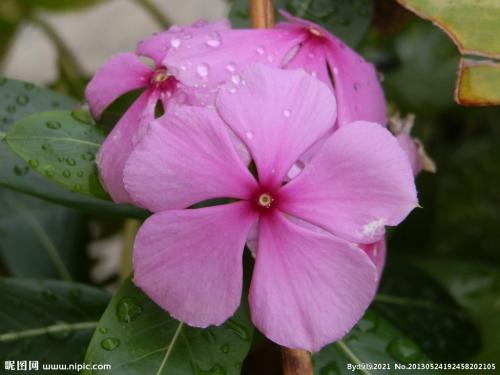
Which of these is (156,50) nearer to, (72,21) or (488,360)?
(488,360)

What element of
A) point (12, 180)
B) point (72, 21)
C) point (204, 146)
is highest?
point (204, 146)

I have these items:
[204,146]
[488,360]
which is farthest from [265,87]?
[488,360]

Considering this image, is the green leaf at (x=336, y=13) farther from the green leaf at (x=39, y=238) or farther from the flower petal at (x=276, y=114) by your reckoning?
the green leaf at (x=39, y=238)

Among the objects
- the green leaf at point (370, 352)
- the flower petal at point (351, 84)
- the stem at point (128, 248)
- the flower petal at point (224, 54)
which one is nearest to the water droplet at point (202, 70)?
the flower petal at point (224, 54)

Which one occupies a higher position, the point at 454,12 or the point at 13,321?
the point at 454,12

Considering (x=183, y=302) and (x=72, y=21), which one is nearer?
(x=183, y=302)

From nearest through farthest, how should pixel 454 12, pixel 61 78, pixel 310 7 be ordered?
pixel 454 12, pixel 310 7, pixel 61 78

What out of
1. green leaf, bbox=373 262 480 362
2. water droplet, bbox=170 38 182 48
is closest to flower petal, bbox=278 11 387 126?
water droplet, bbox=170 38 182 48
